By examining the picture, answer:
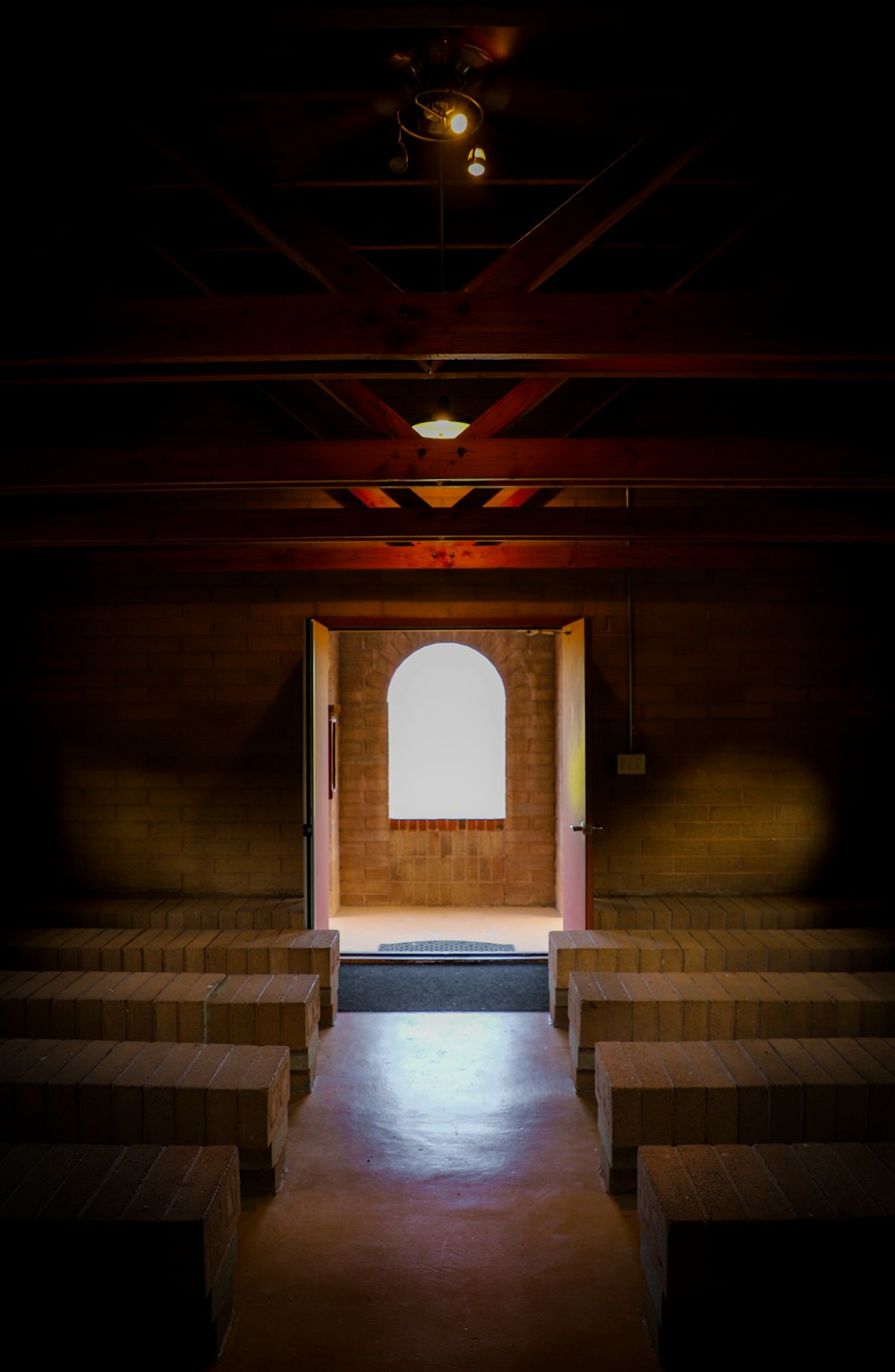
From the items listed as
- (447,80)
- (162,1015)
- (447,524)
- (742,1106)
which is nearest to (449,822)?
(162,1015)

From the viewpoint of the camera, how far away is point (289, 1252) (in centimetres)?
318

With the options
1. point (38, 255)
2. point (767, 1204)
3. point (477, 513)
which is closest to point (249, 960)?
point (477, 513)

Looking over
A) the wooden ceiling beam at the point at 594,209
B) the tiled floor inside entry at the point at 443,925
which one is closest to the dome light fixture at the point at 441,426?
the wooden ceiling beam at the point at 594,209

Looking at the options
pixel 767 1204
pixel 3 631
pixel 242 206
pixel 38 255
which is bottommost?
pixel 767 1204

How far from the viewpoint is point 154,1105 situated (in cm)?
338

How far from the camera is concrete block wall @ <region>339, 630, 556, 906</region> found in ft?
28.7

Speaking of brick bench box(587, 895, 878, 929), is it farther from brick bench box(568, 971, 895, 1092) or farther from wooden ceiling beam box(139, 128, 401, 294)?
wooden ceiling beam box(139, 128, 401, 294)

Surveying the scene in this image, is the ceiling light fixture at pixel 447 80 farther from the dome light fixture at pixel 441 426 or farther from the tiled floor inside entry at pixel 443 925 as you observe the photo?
the tiled floor inside entry at pixel 443 925

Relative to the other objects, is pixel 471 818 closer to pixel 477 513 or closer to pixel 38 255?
pixel 477 513

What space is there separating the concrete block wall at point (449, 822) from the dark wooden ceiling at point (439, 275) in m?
3.21

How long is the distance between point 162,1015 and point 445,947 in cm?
330

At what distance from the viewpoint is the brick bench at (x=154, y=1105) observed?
11.1 ft

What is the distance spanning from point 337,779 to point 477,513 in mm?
4722

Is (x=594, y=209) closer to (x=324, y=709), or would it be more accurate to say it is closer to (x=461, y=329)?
(x=461, y=329)
